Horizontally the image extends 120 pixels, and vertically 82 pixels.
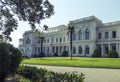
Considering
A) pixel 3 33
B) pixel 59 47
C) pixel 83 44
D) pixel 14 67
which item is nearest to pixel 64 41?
pixel 59 47

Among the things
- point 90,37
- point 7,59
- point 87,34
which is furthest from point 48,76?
point 87,34

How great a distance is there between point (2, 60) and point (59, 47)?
89348 millimetres

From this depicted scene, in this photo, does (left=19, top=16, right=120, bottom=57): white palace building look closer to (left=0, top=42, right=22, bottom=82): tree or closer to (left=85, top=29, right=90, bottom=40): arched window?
(left=85, top=29, right=90, bottom=40): arched window

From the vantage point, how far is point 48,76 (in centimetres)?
1300

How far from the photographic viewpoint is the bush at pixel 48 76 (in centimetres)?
1168

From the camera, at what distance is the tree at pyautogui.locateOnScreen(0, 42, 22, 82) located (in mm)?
12516

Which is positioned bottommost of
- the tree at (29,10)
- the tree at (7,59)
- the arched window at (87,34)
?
the tree at (7,59)

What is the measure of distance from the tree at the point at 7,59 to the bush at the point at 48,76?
1615 millimetres

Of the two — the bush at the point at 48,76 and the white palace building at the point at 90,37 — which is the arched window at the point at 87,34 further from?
the bush at the point at 48,76

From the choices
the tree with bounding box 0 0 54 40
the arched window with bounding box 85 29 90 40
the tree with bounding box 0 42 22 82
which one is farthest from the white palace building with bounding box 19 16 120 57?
the tree with bounding box 0 42 22 82

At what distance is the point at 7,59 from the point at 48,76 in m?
2.36

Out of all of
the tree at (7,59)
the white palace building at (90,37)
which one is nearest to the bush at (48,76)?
the tree at (7,59)

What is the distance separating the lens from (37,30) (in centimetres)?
1895

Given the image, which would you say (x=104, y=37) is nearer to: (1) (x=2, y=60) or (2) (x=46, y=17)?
(2) (x=46, y=17)
